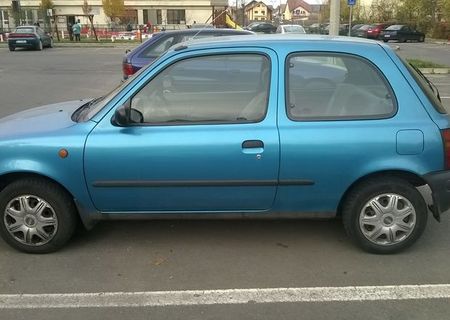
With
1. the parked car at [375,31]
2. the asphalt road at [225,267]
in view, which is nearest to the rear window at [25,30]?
the parked car at [375,31]

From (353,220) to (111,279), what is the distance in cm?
187

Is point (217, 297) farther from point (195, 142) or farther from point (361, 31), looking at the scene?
point (361, 31)

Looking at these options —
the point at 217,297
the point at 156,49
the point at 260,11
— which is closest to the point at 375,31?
the point at 156,49

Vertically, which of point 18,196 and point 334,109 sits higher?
point 334,109

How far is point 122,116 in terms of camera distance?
3.67 metres

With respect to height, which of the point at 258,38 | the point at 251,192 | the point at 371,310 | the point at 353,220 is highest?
the point at 258,38

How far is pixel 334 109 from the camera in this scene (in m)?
3.82

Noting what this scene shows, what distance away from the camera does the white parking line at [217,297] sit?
3.30 m

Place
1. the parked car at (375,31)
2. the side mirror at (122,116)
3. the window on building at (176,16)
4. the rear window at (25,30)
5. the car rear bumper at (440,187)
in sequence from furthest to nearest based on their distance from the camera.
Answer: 1. the window on building at (176,16)
2. the parked car at (375,31)
3. the rear window at (25,30)
4. the car rear bumper at (440,187)
5. the side mirror at (122,116)

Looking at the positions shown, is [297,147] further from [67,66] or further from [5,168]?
[67,66]

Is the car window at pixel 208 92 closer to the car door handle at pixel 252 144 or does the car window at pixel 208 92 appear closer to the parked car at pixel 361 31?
the car door handle at pixel 252 144

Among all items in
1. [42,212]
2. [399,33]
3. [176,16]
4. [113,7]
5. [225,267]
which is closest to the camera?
[225,267]

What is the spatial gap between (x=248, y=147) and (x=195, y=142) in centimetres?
39

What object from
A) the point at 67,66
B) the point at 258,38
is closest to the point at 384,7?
the point at 67,66
